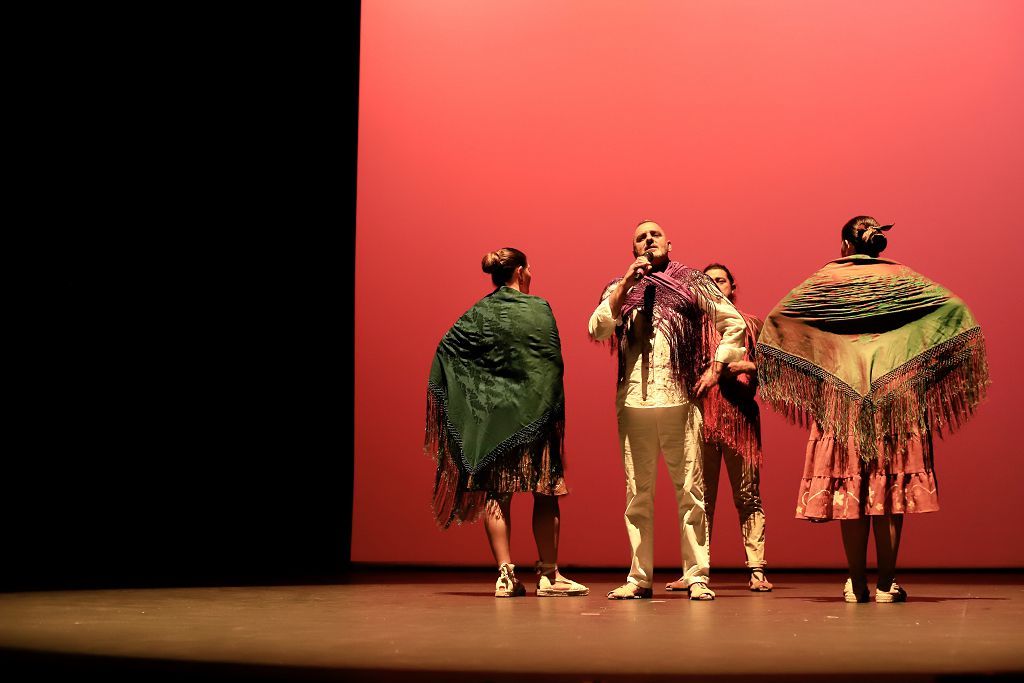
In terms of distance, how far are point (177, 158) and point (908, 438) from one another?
384cm

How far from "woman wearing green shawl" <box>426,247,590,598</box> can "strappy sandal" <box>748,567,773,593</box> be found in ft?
2.28

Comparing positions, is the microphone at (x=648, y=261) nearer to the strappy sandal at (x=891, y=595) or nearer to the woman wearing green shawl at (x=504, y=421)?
the woman wearing green shawl at (x=504, y=421)

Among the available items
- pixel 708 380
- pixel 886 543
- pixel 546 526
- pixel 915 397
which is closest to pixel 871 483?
pixel 886 543

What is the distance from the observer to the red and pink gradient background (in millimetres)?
5949

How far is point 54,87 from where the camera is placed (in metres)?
5.91

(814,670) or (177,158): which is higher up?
(177,158)

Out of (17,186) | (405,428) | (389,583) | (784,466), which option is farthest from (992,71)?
(17,186)

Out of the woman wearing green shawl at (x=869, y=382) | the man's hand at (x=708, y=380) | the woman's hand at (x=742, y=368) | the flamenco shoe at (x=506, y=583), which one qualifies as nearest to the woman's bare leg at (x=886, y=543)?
the woman wearing green shawl at (x=869, y=382)

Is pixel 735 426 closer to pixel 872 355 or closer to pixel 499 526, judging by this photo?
pixel 872 355

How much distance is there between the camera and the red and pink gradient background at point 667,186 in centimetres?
595

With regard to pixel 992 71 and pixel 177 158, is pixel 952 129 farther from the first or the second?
pixel 177 158

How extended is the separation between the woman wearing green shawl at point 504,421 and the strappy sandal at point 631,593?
0.29 meters

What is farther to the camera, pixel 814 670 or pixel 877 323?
pixel 877 323

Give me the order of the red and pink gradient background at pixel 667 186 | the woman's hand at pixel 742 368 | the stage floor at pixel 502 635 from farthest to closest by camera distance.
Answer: the red and pink gradient background at pixel 667 186 < the woman's hand at pixel 742 368 < the stage floor at pixel 502 635
